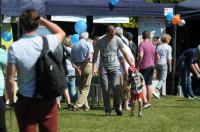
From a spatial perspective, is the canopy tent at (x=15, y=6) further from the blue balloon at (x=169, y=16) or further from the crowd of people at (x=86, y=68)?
the blue balloon at (x=169, y=16)

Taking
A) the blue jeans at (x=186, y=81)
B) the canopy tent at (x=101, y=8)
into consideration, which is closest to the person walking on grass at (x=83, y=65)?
the canopy tent at (x=101, y=8)

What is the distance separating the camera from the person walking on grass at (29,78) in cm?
540

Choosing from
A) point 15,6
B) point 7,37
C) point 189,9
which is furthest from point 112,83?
point 189,9

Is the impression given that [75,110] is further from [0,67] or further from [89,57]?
[0,67]

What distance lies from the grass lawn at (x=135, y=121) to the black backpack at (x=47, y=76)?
4187 millimetres

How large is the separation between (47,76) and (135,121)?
5.40 m

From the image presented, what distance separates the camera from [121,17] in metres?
16.5

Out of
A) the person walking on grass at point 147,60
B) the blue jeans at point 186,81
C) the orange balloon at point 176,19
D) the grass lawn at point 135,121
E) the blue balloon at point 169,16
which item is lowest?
the grass lawn at point 135,121

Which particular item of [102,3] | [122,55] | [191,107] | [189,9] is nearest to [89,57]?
[122,55]

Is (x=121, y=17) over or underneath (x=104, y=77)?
over

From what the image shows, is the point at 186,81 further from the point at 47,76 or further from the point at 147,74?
the point at 47,76

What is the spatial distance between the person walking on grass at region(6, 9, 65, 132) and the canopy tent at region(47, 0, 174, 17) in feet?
33.3

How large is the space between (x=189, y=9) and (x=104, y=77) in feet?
20.7

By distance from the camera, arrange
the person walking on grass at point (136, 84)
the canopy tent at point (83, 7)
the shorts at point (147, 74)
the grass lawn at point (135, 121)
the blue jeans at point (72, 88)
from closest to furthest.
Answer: the grass lawn at point (135, 121) → the person walking on grass at point (136, 84) → the shorts at point (147, 74) → the blue jeans at point (72, 88) → the canopy tent at point (83, 7)
